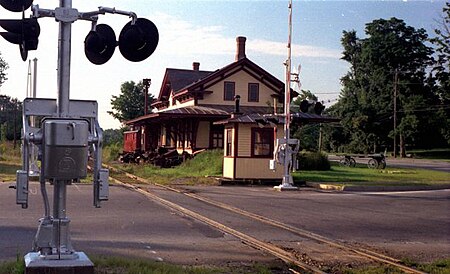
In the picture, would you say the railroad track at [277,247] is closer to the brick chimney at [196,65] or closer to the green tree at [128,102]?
the brick chimney at [196,65]

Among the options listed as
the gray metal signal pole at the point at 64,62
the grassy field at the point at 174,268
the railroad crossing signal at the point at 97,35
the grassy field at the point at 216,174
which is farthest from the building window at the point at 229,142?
the gray metal signal pole at the point at 64,62

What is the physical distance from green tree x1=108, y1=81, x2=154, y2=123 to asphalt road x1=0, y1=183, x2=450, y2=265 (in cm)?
6583

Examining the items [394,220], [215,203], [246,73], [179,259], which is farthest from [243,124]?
[179,259]

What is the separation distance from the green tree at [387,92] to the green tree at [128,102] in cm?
2593

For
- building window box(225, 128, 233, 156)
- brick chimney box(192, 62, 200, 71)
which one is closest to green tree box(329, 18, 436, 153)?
brick chimney box(192, 62, 200, 71)

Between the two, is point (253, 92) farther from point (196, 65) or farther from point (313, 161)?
point (196, 65)

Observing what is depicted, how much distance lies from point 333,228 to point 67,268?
8.13m

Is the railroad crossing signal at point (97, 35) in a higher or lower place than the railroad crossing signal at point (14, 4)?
lower

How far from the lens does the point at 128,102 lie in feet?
291

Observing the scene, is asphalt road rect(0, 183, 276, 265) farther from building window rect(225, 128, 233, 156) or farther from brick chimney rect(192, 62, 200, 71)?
brick chimney rect(192, 62, 200, 71)

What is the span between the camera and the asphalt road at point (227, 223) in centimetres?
1042

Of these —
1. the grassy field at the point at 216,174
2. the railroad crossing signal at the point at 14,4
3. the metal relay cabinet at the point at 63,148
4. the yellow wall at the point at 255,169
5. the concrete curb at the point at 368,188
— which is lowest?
the concrete curb at the point at 368,188

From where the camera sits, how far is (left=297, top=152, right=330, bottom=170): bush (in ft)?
119

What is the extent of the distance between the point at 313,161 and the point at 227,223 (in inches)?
912
